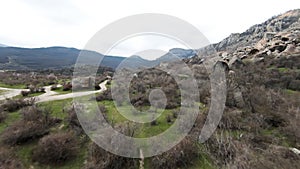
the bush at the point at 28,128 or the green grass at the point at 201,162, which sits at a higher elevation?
the bush at the point at 28,128

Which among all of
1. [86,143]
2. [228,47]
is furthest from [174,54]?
[228,47]

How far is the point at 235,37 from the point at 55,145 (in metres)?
101

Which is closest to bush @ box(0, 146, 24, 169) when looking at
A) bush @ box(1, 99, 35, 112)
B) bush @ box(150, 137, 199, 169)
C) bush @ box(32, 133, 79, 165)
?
bush @ box(32, 133, 79, 165)

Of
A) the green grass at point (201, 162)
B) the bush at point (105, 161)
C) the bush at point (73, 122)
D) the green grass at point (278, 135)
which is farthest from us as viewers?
the bush at point (73, 122)

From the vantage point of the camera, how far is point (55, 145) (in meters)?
8.18

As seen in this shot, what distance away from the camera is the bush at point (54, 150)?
806cm

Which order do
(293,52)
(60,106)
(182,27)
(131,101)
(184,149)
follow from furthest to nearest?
1. (293,52)
2. (131,101)
3. (60,106)
4. (182,27)
5. (184,149)

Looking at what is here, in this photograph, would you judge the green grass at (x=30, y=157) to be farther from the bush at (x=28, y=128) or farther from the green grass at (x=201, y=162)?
the green grass at (x=201, y=162)

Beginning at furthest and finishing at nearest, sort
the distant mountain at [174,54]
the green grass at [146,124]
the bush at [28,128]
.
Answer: the distant mountain at [174,54] → the green grass at [146,124] → the bush at [28,128]

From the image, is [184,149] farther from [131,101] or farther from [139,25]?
[131,101]

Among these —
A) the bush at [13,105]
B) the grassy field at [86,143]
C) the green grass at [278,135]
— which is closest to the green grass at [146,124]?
the grassy field at [86,143]

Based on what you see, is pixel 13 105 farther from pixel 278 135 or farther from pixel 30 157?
pixel 278 135

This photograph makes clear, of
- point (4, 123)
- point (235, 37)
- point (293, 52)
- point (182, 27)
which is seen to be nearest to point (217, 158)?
point (182, 27)

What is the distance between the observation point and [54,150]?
→ 8.11 m
